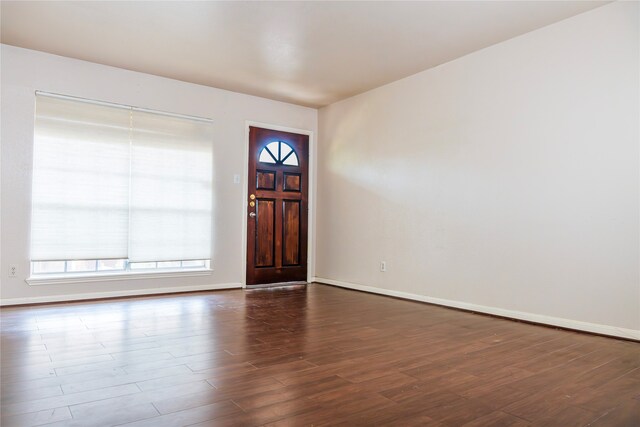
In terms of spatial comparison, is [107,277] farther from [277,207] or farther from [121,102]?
[277,207]

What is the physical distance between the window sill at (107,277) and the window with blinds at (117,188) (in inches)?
5.8

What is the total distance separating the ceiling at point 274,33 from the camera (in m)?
3.34

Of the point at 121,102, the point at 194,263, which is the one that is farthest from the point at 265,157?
the point at 121,102

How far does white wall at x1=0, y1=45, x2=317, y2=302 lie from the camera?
13.6 feet

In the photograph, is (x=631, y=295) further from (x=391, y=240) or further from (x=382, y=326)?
(x=391, y=240)

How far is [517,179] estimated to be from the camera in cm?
380

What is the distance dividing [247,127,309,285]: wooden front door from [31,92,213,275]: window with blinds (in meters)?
0.62

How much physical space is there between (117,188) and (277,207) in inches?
81.0

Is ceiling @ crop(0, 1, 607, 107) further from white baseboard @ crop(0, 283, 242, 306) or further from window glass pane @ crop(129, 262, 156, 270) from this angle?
white baseboard @ crop(0, 283, 242, 306)

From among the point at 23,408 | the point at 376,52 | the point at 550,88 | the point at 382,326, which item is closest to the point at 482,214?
the point at 550,88

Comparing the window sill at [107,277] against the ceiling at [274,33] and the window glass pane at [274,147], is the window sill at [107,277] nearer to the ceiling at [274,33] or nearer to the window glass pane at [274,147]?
the window glass pane at [274,147]

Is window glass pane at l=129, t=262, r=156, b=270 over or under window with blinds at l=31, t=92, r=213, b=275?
under

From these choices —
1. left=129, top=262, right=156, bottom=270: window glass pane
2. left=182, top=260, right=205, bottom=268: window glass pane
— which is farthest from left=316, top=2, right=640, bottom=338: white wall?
left=129, top=262, right=156, bottom=270: window glass pane

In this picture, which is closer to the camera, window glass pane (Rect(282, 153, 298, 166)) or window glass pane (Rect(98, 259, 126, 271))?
window glass pane (Rect(98, 259, 126, 271))
